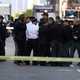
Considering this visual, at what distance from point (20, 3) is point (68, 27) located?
533 feet

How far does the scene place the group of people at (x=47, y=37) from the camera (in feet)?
52.5

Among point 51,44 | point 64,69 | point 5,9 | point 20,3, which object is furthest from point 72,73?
point 20,3

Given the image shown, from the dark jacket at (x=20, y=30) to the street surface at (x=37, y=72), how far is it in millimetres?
1056

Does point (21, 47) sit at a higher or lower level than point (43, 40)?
lower

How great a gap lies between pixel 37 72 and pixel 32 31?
85.2 inches

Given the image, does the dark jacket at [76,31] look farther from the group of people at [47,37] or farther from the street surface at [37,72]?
the street surface at [37,72]

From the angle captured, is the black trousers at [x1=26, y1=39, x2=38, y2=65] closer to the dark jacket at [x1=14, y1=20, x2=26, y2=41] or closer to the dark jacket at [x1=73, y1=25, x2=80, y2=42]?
the dark jacket at [x1=14, y1=20, x2=26, y2=41]

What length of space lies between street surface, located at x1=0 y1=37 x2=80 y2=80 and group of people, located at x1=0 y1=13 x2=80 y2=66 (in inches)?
27.3

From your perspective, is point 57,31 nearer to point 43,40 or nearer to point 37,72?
point 43,40

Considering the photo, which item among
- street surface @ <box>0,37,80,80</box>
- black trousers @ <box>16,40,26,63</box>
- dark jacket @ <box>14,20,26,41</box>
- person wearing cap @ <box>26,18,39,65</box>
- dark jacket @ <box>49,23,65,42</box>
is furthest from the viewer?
black trousers @ <box>16,40,26,63</box>

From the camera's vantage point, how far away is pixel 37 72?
563 inches

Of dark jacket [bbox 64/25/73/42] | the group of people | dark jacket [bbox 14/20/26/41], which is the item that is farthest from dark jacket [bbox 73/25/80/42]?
dark jacket [bbox 14/20/26/41]

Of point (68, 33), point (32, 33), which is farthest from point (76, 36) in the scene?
point (32, 33)

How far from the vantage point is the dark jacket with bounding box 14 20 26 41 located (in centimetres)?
1616
